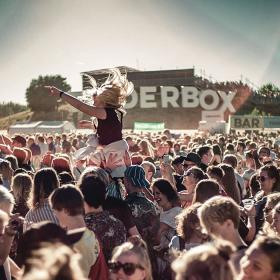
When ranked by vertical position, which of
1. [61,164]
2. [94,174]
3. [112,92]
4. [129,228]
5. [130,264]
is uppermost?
[112,92]

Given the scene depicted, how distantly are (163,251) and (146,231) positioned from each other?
0.24 m

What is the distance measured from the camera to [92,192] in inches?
176

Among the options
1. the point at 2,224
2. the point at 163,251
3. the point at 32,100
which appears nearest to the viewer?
the point at 2,224

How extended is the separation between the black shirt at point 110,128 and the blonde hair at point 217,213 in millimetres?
1799

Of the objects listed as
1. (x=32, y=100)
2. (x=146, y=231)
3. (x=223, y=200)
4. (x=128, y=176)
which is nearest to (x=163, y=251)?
(x=146, y=231)

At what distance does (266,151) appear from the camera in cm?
1116

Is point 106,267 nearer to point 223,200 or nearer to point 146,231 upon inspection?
point 223,200

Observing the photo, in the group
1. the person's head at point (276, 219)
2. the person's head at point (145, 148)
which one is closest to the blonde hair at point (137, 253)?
the person's head at point (276, 219)

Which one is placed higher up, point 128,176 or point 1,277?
point 128,176

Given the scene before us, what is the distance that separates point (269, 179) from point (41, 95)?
77.5m

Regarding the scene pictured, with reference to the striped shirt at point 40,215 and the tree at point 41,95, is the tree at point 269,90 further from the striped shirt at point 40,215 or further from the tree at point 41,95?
the striped shirt at point 40,215

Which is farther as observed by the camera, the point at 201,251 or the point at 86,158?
the point at 86,158

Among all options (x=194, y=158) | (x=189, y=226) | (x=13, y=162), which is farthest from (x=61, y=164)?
(x=189, y=226)

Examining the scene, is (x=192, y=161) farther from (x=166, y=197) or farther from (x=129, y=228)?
(x=129, y=228)
